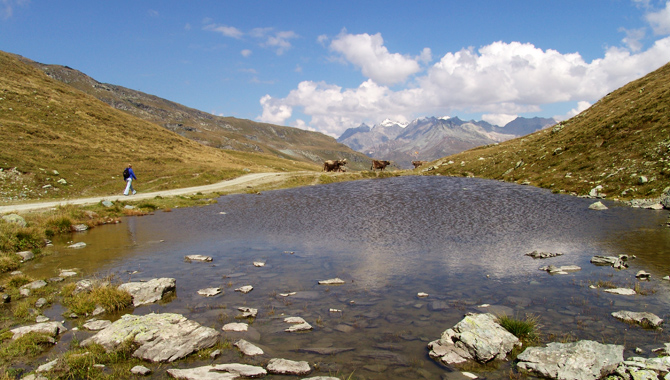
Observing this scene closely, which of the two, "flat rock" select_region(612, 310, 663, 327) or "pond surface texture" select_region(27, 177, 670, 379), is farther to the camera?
"flat rock" select_region(612, 310, 663, 327)

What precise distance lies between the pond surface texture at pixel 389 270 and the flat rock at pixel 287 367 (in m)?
0.28

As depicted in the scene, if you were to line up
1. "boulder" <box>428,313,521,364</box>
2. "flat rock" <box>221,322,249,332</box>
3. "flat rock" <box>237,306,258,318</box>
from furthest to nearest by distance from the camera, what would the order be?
"flat rock" <box>237,306,258,318</box> < "flat rock" <box>221,322,249,332</box> < "boulder" <box>428,313,521,364</box>

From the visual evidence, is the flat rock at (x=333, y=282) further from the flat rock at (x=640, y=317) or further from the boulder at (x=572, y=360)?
the flat rock at (x=640, y=317)

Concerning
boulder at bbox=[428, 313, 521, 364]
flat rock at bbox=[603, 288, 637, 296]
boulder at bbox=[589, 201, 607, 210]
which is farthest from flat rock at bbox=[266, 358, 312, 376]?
boulder at bbox=[589, 201, 607, 210]

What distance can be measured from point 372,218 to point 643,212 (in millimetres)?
21318

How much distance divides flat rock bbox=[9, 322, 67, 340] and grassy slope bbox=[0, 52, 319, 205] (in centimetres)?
3862

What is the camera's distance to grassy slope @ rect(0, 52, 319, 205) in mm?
47000

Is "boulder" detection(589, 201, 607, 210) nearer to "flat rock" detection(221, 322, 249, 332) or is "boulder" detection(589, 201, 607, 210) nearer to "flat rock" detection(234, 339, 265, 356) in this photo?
"flat rock" detection(221, 322, 249, 332)

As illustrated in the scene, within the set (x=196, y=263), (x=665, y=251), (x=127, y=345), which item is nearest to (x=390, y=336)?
(x=127, y=345)

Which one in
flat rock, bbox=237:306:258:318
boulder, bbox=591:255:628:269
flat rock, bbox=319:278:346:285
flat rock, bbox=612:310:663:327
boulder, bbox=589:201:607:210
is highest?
boulder, bbox=589:201:607:210

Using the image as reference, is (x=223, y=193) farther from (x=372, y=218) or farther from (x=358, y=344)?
(x=358, y=344)

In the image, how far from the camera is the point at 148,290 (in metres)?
14.1

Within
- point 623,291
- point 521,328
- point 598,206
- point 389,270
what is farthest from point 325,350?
point 598,206

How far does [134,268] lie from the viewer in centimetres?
1827
